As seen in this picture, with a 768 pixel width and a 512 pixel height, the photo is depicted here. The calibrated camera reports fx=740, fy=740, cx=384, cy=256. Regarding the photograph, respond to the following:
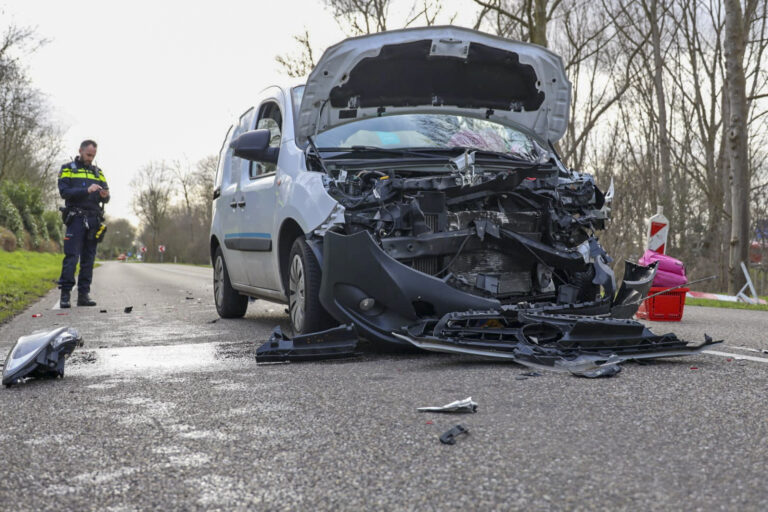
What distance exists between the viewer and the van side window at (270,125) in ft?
19.8

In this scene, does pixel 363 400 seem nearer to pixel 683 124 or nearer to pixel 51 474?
pixel 51 474

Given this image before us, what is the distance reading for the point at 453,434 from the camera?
265 centimetres

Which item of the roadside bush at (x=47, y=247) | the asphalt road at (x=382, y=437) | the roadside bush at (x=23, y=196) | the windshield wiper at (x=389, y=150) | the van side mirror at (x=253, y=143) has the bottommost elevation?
the asphalt road at (x=382, y=437)

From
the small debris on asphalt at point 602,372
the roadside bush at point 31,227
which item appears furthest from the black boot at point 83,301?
the roadside bush at point 31,227

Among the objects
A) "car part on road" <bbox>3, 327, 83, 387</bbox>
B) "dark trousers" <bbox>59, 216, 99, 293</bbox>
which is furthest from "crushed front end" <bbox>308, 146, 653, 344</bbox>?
"dark trousers" <bbox>59, 216, 99, 293</bbox>

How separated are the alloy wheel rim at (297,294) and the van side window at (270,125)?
39.4 inches

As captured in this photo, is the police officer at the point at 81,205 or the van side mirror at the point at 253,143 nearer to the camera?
the van side mirror at the point at 253,143

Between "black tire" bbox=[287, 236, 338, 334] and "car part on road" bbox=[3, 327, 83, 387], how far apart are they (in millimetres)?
1408

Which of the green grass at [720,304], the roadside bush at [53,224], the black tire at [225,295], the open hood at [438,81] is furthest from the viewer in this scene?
Result: the roadside bush at [53,224]

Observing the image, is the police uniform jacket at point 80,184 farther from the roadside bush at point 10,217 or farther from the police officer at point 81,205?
the roadside bush at point 10,217

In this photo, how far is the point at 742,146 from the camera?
13867mm

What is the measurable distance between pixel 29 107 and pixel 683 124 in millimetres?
24196

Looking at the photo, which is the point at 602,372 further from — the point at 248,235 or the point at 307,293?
the point at 248,235

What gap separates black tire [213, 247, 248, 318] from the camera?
7.71 m
